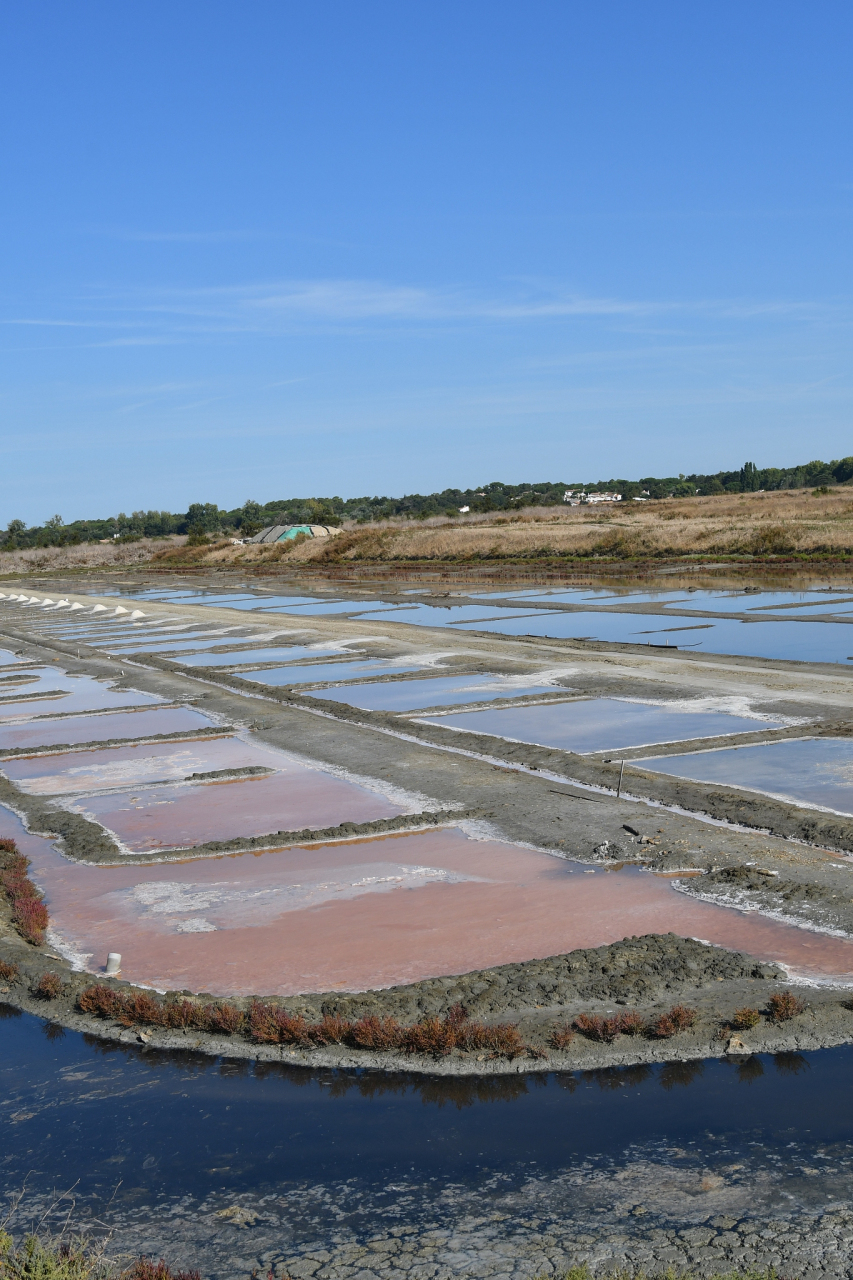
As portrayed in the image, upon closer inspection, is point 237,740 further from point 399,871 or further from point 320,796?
point 399,871

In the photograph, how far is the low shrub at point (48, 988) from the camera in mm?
7602

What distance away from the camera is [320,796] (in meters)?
12.7

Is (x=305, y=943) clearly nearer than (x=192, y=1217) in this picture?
No

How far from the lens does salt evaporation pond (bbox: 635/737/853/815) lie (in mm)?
11188

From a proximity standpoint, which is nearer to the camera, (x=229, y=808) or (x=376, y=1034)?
(x=376, y=1034)

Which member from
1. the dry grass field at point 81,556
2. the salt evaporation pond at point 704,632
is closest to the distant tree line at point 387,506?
the dry grass field at point 81,556

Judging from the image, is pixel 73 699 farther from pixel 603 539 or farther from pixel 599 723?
pixel 603 539

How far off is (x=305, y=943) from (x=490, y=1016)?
1965 mm

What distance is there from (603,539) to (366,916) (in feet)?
191

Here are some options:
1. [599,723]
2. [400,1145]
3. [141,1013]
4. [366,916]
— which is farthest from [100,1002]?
[599,723]

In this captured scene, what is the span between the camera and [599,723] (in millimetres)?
15734

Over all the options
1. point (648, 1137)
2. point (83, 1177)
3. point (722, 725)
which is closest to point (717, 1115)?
point (648, 1137)

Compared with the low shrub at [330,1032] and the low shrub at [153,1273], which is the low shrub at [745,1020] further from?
the low shrub at [153,1273]

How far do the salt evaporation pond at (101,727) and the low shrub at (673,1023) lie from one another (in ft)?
38.6
